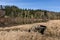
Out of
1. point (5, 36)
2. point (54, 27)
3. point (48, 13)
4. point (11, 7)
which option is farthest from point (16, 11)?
point (5, 36)

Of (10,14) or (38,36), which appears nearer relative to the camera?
(38,36)

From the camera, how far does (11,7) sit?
42.8m

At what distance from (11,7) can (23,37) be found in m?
30.7

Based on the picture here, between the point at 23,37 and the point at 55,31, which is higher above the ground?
the point at 23,37

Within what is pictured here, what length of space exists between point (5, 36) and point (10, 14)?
27.3 m

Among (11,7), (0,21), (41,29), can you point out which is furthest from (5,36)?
(11,7)

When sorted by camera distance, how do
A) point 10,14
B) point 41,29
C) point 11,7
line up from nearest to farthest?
1. point 41,29
2. point 10,14
3. point 11,7

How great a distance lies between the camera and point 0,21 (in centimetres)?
3259

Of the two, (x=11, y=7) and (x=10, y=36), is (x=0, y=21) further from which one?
(x=10, y=36)

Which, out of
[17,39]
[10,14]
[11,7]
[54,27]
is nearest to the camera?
[17,39]

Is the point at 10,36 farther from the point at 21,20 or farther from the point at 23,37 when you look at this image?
the point at 21,20

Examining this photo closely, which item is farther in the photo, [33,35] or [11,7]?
[11,7]

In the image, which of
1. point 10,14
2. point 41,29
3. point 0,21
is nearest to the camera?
point 41,29

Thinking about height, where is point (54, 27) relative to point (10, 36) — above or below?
below
